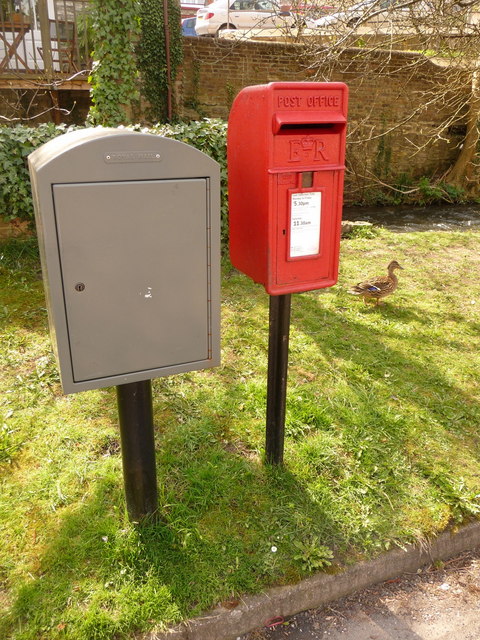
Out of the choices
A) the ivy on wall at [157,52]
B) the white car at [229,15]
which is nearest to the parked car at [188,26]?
the white car at [229,15]

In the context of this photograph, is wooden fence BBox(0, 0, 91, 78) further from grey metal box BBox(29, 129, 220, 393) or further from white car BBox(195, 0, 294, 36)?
grey metal box BBox(29, 129, 220, 393)

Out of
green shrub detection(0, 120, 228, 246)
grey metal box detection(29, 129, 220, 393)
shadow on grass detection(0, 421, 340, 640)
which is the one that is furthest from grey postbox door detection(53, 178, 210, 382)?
green shrub detection(0, 120, 228, 246)

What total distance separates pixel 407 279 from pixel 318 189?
4.31 metres

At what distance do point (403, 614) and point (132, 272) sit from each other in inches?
78.6

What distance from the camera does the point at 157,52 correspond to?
11.0m

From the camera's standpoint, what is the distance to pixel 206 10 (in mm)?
16938

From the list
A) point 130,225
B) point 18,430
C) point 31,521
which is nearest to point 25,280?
point 18,430

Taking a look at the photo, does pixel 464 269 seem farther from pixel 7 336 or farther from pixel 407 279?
pixel 7 336

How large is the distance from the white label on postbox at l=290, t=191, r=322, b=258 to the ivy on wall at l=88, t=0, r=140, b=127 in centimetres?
713

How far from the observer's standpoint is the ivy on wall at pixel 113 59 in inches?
342

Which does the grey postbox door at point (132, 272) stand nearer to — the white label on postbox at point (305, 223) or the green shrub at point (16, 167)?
the white label on postbox at point (305, 223)

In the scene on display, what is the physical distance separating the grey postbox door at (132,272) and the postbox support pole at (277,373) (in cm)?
54

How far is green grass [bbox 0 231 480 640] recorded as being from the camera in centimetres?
231

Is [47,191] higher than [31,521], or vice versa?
[47,191]
